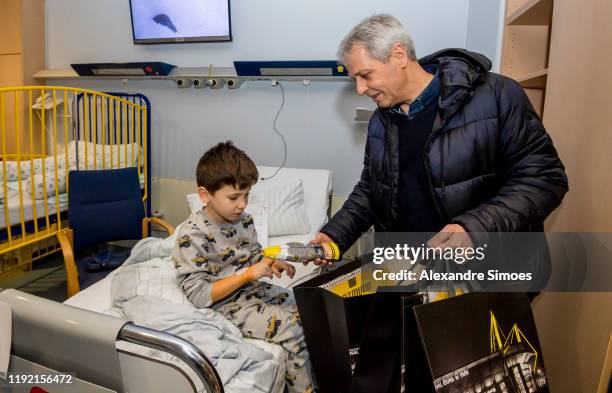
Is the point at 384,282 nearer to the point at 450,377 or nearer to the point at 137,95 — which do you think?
the point at 450,377


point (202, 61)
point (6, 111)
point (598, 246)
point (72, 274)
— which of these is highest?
point (202, 61)

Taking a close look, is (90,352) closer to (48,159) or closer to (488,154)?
(488,154)

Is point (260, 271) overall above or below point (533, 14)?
below

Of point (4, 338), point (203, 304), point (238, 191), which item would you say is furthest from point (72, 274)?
point (4, 338)

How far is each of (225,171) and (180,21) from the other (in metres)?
2.18

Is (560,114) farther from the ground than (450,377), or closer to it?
farther from the ground

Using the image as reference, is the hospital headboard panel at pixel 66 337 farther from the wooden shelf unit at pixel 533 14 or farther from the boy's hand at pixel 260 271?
the wooden shelf unit at pixel 533 14

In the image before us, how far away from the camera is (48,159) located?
9.21ft

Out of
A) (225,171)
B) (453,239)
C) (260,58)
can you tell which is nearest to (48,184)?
(260,58)

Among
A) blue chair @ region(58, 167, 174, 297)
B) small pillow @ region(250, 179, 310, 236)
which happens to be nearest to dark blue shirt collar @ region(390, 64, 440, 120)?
small pillow @ region(250, 179, 310, 236)

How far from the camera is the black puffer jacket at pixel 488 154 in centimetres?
113

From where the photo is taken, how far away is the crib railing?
231 cm

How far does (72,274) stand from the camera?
1950mm

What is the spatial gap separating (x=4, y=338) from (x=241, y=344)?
63cm
